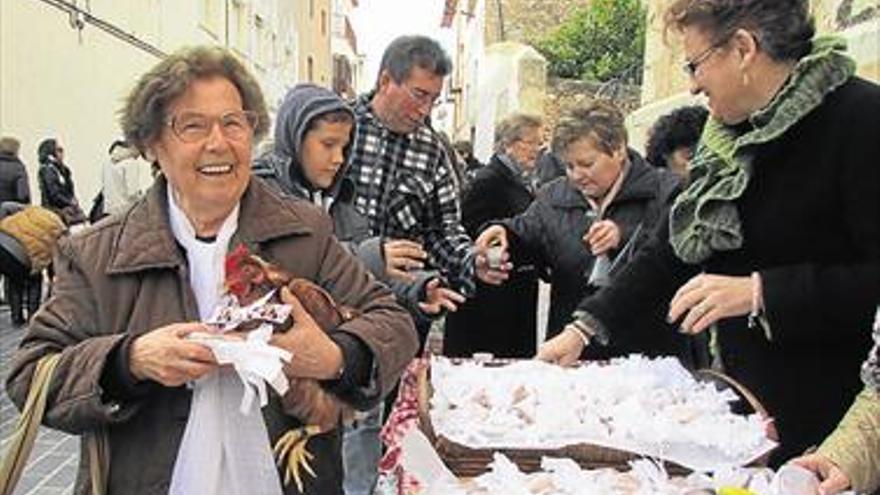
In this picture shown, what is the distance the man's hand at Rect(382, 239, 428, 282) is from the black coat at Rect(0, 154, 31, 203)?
6714 millimetres

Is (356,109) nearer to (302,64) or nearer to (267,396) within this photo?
(267,396)

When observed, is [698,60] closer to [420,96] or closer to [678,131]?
[420,96]

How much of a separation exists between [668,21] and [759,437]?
0.99 m

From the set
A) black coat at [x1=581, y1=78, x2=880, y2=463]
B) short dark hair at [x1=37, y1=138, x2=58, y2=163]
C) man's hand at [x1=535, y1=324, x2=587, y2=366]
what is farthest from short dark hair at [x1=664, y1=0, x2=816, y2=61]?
short dark hair at [x1=37, y1=138, x2=58, y2=163]

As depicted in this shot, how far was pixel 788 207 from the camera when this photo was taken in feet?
7.22

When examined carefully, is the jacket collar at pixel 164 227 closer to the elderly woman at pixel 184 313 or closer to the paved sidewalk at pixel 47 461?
the elderly woman at pixel 184 313

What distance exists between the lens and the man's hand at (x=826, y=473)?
5.82ft

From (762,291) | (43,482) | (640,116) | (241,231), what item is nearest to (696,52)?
(762,291)

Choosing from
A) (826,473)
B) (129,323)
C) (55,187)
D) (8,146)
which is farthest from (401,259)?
(55,187)

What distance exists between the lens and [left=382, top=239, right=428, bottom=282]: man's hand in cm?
303

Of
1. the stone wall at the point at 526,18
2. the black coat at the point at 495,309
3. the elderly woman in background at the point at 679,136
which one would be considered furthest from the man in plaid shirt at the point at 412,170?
the stone wall at the point at 526,18

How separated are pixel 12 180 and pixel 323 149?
683 cm

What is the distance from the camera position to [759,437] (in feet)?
6.82

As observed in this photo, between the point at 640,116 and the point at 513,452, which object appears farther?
the point at 640,116
